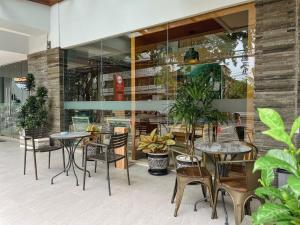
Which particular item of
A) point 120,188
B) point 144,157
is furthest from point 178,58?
point 120,188

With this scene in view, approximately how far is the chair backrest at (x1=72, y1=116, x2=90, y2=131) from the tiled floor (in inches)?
78.5

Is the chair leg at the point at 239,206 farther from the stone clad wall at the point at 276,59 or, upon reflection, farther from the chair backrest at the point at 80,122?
the chair backrest at the point at 80,122

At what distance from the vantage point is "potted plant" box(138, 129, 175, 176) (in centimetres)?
432

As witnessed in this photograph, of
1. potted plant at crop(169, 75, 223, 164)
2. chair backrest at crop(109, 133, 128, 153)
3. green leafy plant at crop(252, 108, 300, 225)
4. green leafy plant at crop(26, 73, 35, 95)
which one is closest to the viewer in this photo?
green leafy plant at crop(252, 108, 300, 225)

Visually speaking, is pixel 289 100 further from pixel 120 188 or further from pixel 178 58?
pixel 120 188

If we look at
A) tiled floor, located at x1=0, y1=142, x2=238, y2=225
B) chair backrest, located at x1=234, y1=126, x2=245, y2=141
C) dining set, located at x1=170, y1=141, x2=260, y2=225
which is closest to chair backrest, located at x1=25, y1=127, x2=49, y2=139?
→ tiled floor, located at x1=0, y1=142, x2=238, y2=225

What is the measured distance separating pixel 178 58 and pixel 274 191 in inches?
142

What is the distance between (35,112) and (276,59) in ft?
19.4

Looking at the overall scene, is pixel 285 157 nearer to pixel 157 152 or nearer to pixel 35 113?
pixel 157 152

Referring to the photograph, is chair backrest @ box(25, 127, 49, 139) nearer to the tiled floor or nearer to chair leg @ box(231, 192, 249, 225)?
the tiled floor

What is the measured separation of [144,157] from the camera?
5410 millimetres

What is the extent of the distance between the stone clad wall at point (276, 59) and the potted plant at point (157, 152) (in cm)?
149

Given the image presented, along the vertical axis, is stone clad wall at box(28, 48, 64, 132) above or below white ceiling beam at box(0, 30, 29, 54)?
below

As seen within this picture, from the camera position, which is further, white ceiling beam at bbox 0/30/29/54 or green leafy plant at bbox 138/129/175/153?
white ceiling beam at bbox 0/30/29/54
